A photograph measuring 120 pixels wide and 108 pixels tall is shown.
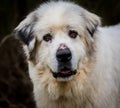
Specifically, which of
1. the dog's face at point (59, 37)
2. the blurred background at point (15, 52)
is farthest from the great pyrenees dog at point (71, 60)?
the blurred background at point (15, 52)

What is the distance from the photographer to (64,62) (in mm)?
7582

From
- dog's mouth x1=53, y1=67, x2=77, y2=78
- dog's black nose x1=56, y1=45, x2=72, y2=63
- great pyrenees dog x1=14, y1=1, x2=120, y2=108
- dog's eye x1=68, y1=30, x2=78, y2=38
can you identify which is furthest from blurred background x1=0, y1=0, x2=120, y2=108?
dog's black nose x1=56, y1=45, x2=72, y2=63

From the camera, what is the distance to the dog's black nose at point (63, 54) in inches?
294

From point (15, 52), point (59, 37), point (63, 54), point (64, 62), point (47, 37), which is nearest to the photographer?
point (63, 54)

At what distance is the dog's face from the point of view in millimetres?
7598

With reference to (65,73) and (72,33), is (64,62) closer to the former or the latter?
(65,73)

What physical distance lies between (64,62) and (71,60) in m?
0.09

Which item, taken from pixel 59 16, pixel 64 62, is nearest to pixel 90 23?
pixel 59 16

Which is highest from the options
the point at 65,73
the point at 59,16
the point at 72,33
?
the point at 59,16

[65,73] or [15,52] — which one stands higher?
[65,73]

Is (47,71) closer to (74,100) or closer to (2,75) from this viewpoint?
(74,100)

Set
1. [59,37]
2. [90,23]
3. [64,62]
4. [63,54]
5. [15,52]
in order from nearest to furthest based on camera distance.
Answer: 1. [63,54]
2. [64,62]
3. [59,37]
4. [90,23]
5. [15,52]

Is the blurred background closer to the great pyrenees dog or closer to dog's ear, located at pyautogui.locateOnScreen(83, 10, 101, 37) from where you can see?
the great pyrenees dog

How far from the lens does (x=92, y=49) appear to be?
796 centimetres
